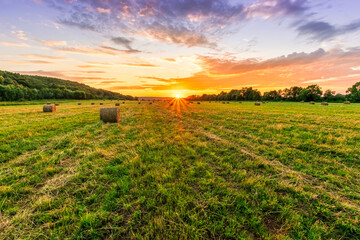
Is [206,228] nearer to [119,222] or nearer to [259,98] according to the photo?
[119,222]

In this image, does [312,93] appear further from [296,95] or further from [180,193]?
[180,193]

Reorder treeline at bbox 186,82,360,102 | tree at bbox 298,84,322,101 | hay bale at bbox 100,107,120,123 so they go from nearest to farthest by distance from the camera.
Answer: hay bale at bbox 100,107,120,123, treeline at bbox 186,82,360,102, tree at bbox 298,84,322,101

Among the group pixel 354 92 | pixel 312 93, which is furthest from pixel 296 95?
pixel 354 92

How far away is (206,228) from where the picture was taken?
2.49m

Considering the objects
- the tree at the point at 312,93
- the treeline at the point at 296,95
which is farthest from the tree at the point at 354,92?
the tree at the point at 312,93

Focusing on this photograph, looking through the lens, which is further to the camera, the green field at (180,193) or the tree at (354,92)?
the tree at (354,92)

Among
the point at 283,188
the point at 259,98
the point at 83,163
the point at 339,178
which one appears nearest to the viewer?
the point at 283,188

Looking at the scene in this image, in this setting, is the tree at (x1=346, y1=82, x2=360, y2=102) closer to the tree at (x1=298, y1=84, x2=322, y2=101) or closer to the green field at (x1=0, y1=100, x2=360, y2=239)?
the tree at (x1=298, y1=84, x2=322, y2=101)

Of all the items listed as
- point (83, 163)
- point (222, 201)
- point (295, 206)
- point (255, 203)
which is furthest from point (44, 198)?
point (295, 206)

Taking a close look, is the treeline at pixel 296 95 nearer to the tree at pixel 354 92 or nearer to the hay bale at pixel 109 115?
the tree at pixel 354 92

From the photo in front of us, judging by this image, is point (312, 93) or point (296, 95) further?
point (296, 95)

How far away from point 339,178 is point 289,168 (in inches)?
50.0

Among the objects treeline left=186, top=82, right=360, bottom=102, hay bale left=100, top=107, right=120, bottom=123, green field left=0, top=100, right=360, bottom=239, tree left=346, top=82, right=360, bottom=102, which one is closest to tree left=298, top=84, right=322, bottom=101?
treeline left=186, top=82, right=360, bottom=102

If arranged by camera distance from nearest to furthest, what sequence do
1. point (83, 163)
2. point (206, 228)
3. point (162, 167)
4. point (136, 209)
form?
point (206, 228)
point (136, 209)
point (162, 167)
point (83, 163)
